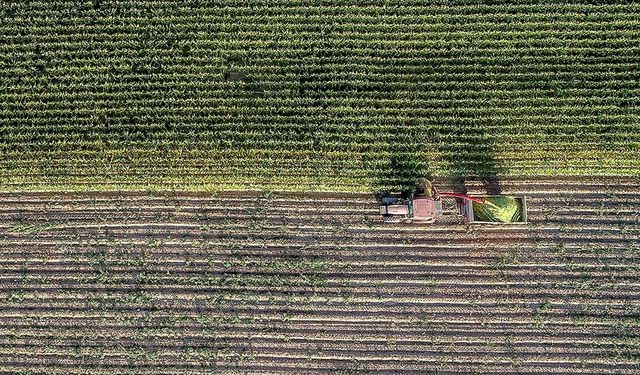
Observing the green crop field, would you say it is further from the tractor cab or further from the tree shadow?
the tractor cab

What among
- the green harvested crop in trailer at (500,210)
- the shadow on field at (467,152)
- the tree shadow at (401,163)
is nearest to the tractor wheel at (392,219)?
the tree shadow at (401,163)

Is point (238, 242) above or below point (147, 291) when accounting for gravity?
above

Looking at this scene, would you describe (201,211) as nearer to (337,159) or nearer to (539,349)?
(337,159)

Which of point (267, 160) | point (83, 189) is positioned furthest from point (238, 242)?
point (83, 189)

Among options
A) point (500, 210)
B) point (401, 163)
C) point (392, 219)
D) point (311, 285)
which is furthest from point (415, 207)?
point (311, 285)

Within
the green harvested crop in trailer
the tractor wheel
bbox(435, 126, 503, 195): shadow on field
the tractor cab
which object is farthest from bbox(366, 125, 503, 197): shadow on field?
the tractor wheel

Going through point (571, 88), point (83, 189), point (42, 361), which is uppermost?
point (571, 88)

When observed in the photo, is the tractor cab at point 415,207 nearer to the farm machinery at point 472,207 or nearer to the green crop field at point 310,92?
the farm machinery at point 472,207
